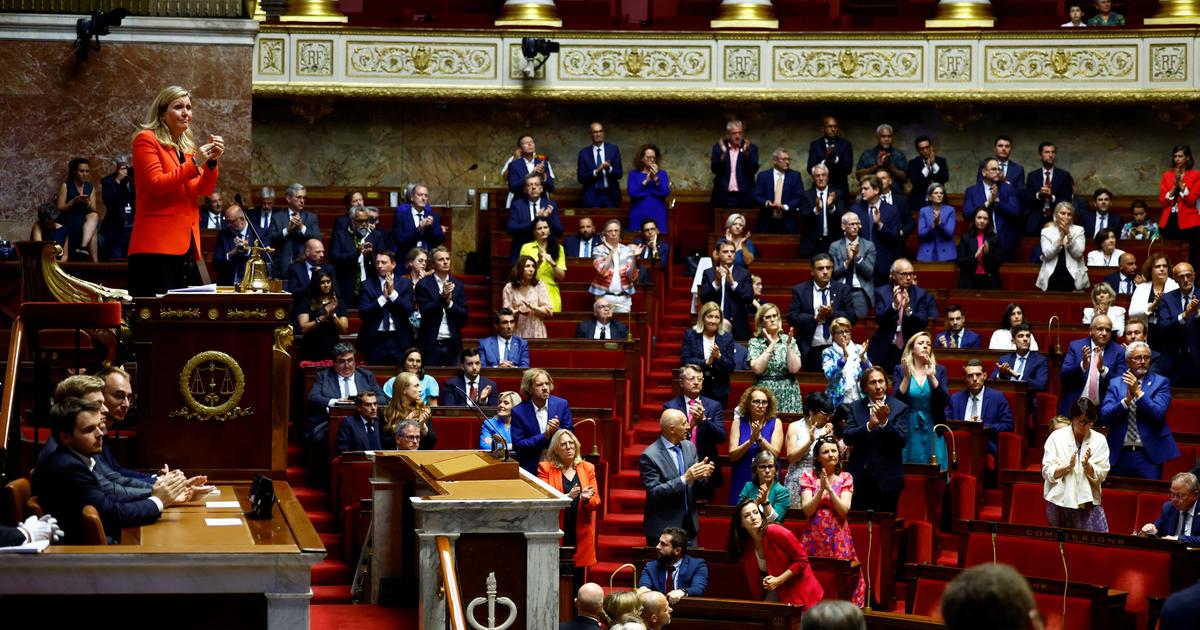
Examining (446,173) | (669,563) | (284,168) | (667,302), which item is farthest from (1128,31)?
(669,563)

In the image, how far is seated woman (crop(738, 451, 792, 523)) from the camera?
834 centimetres

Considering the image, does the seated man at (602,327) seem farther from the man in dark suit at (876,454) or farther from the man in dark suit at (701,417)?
the man in dark suit at (876,454)

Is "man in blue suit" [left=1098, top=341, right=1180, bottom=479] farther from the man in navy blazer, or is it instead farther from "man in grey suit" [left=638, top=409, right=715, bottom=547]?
"man in grey suit" [left=638, top=409, right=715, bottom=547]

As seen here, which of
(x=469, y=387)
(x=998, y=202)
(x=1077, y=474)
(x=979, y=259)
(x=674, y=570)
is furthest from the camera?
(x=998, y=202)

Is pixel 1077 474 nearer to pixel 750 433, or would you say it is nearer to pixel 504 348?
pixel 750 433

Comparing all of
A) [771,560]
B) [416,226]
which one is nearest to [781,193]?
[416,226]

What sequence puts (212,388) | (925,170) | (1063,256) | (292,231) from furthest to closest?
(925,170)
(1063,256)
(292,231)
(212,388)

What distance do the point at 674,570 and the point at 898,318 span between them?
3654 mm

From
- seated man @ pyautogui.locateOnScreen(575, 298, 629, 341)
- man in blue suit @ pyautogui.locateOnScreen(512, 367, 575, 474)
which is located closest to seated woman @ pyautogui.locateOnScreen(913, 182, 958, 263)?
seated man @ pyautogui.locateOnScreen(575, 298, 629, 341)

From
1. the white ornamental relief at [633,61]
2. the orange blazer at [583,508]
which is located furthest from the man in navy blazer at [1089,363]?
the white ornamental relief at [633,61]

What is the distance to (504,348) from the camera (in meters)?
10.8

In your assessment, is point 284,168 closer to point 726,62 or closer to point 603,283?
point 726,62

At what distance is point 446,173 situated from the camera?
1606 cm

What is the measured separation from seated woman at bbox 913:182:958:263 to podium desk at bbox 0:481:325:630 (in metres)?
8.89
